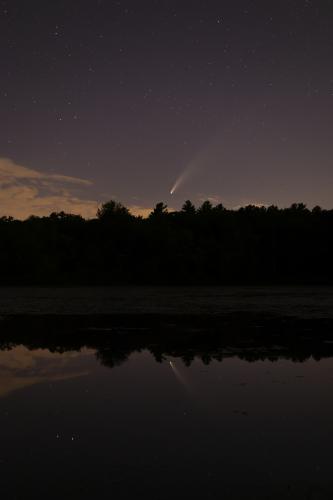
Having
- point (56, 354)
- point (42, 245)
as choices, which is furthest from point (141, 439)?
point (42, 245)

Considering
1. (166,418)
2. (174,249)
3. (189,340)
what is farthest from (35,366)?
(174,249)

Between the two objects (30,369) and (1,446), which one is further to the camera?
(30,369)

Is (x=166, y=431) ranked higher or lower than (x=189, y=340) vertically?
lower

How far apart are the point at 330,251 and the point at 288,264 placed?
23.3ft

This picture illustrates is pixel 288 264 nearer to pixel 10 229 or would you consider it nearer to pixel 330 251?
pixel 330 251

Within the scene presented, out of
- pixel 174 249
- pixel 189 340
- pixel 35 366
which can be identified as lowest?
pixel 35 366

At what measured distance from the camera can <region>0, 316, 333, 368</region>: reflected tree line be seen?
13389mm

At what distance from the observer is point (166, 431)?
282 inches

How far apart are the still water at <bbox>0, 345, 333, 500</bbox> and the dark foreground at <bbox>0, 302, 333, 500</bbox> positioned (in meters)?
0.02

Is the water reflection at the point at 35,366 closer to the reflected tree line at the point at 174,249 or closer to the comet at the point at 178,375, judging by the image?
the comet at the point at 178,375

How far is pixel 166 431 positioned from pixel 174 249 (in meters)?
81.6

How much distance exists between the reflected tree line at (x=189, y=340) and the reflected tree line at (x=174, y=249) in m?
60.6

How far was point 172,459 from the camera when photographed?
6.08 m

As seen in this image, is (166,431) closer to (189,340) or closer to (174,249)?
(189,340)
